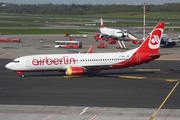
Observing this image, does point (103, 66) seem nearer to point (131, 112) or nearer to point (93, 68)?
point (93, 68)

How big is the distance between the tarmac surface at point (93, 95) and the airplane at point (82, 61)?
131 centimetres

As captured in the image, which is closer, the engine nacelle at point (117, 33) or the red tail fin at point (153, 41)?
the red tail fin at point (153, 41)

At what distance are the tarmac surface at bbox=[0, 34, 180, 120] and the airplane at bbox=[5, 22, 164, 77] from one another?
1307mm

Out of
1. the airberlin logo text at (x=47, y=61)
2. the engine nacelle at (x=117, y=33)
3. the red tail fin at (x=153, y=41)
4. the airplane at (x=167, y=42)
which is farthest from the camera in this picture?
the engine nacelle at (x=117, y=33)

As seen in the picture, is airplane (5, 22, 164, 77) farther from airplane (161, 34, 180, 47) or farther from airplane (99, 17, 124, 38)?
airplane (99, 17, 124, 38)

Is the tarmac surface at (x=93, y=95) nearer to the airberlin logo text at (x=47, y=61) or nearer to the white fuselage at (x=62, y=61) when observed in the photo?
the white fuselage at (x=62, y=61)

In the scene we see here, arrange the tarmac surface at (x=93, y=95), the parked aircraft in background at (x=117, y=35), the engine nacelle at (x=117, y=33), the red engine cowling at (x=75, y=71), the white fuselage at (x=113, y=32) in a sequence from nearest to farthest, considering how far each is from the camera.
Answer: the tarmac surface at (x=93, y=95) → the red engine cowling at (x=75, y=71) → the parked aircraft in background at (x=117, y=35) → the engine nacelle at (x=117, y=33) → the white fuselage at (x=113, y=32)

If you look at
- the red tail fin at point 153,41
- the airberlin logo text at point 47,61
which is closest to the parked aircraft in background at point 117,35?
the red tail fin at point 153,41

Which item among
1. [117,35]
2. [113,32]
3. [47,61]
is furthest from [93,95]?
[113,32]

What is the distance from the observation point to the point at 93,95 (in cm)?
4972

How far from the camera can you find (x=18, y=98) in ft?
159

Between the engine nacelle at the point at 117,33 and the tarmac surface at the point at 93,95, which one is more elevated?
the engine nacelle at the point at 117,33

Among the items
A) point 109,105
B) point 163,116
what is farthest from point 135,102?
point 163,116

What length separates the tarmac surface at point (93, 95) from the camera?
133 feet
